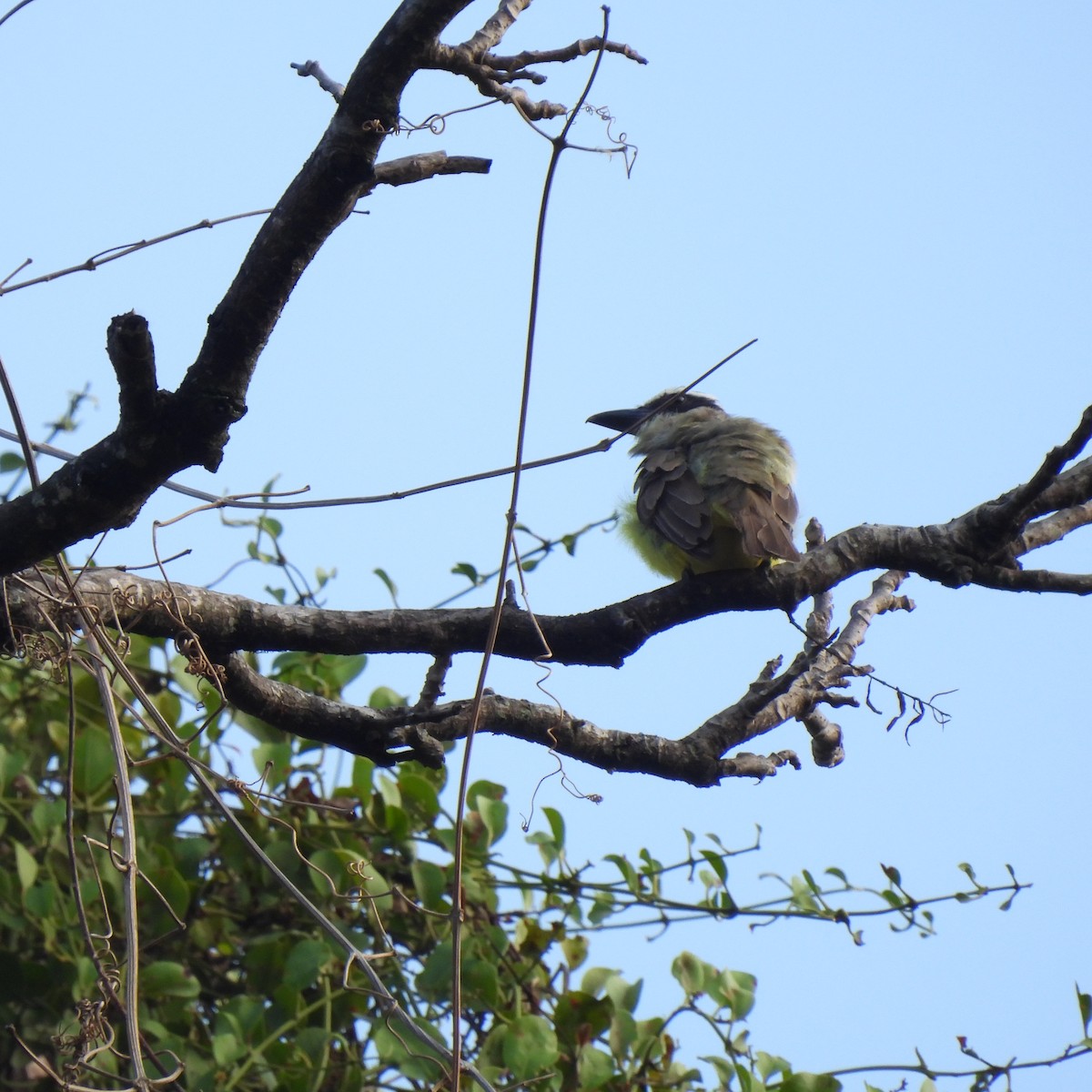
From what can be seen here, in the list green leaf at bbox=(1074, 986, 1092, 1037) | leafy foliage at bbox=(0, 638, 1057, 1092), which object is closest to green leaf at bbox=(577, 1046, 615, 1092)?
leafy foliage at bbox=(0, 638, 1057, 1092)

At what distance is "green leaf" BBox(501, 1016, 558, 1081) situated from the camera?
261 cm

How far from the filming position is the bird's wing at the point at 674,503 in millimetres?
3299

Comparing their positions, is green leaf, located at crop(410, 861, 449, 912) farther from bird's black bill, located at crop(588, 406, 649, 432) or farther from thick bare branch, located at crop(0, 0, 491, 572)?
bird's black bill, located at crop(588, 406, 649, 432)

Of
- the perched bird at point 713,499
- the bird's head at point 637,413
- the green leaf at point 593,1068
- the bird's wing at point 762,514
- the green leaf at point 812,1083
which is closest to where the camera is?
the green leaf at point 812,1083

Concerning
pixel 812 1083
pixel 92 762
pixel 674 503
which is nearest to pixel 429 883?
pixel 92 762

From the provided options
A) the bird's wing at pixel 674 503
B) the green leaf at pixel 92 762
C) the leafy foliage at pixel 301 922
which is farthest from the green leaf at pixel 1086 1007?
the green leaf at pixel 92 762

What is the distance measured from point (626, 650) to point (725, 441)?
1.66 metres

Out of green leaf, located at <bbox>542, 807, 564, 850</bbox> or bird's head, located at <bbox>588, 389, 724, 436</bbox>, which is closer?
green leaf, located at <bbox>542, 807, 564, 850</bbox>

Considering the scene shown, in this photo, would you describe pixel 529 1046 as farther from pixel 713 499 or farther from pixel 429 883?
pixel 713 499

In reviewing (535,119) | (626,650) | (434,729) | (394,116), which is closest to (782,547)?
(626,650)

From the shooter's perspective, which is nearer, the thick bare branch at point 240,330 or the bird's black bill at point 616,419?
the thick bare branch at point 240,330

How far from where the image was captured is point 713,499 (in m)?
3.40

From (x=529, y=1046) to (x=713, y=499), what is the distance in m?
1.49

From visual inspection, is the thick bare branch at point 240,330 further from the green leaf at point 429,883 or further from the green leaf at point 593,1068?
the green leaf at point 593,1068
